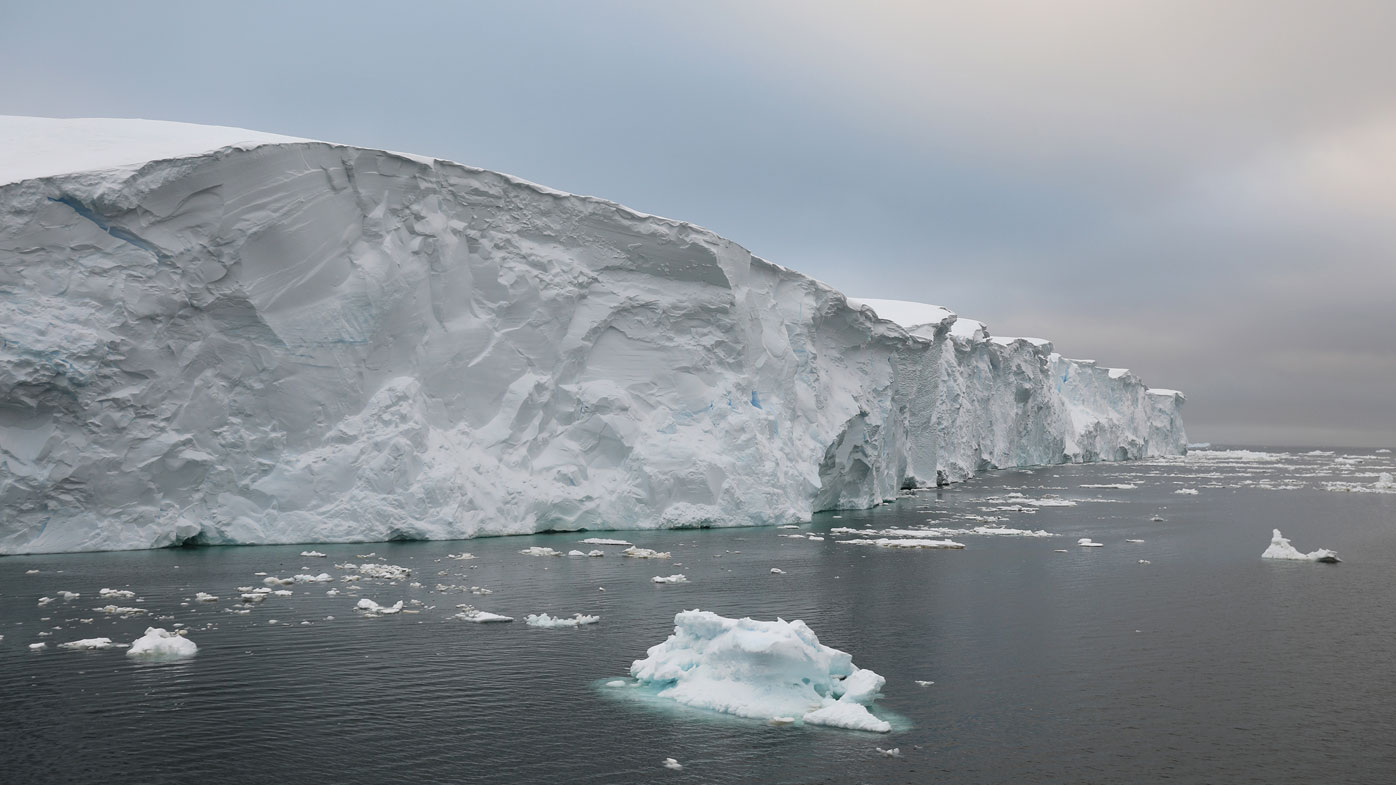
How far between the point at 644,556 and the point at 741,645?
33.8ft

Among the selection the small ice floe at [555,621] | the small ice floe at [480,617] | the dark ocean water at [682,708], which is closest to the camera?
the dark ocean water at [682,708]

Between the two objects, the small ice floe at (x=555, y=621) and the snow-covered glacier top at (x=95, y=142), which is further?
the snow-covered glacier top at (x=95, y=142)

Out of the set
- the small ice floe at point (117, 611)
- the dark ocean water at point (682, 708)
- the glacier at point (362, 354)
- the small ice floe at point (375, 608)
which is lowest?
the dark ocean water at point (682, 708)

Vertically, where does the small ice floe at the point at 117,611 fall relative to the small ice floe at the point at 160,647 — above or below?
above

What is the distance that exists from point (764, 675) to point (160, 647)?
267 inches

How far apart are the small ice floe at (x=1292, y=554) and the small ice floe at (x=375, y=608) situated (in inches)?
714

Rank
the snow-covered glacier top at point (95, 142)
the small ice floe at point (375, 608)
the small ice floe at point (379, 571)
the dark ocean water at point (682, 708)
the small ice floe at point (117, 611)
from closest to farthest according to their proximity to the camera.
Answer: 1. the dark ocean water at point (682, 708)
2. the small ice floe at point (117, 611)
3. the small ice floe at point (375, 608)
4. the small ice floe at point (379, 571)
5. the snow-covered glacier top at point (95, 142)

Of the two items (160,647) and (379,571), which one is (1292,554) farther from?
(160,647)

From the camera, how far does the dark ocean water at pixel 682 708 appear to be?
321 inches

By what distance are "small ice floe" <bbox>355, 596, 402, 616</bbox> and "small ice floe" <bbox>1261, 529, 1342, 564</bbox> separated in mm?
18128

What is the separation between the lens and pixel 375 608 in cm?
1369

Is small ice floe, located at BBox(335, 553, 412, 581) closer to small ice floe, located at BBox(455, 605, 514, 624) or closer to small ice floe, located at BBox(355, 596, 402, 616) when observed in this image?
small ice floe, located at BBox(355, 596, 402, 616)

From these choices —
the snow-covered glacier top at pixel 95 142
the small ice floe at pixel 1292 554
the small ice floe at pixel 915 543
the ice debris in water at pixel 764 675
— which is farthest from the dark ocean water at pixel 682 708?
the snow-covered glacier top at pixel 95 142

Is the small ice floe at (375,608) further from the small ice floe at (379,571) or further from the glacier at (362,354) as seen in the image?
the glacier at (362,354)
